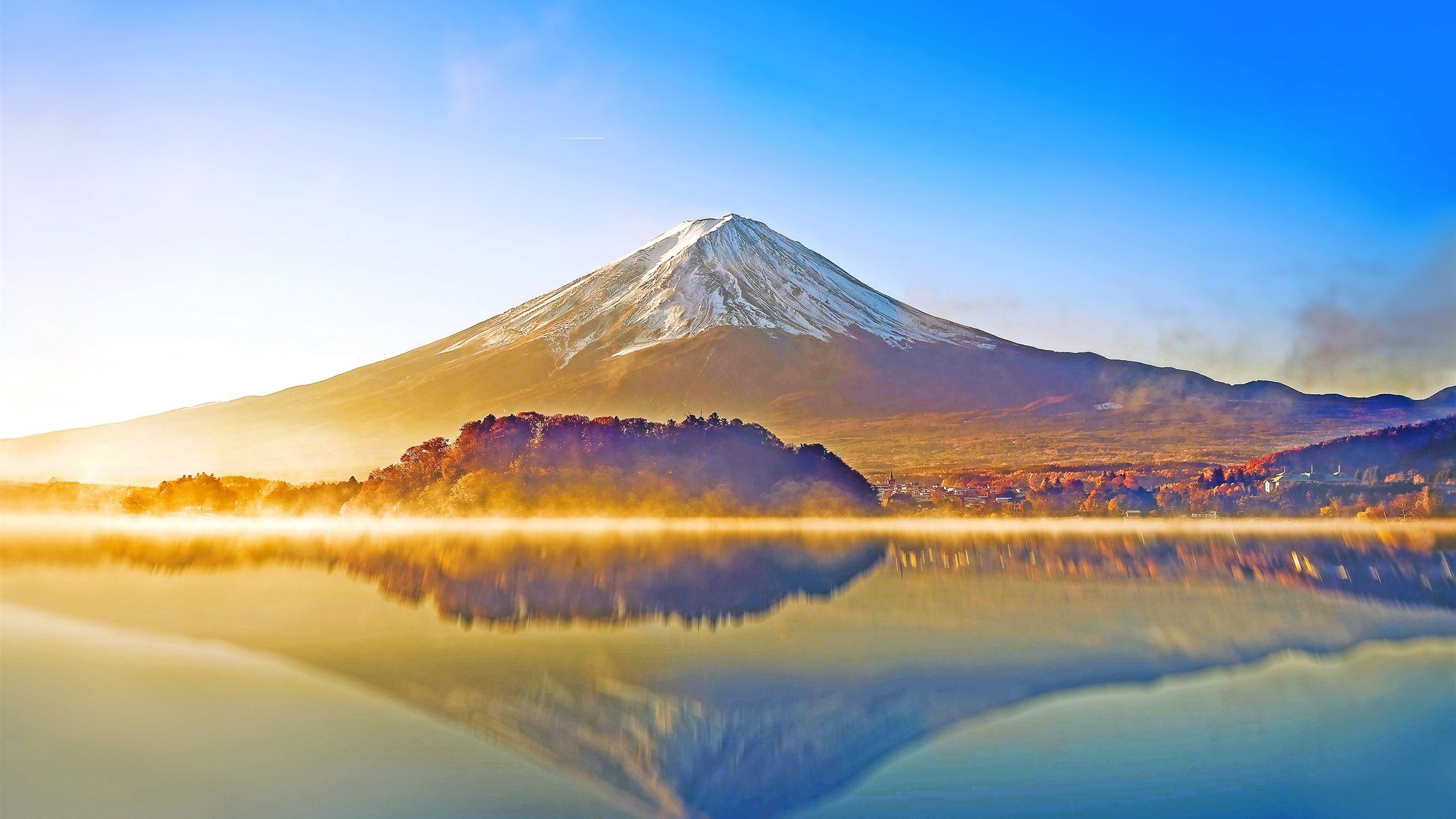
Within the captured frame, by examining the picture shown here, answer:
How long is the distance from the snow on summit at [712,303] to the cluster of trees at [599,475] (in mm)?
60914

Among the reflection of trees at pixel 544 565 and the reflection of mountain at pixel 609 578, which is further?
the reflection of trees at pixel 544 565

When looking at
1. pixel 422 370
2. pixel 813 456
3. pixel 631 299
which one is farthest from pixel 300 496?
pixel 631 299

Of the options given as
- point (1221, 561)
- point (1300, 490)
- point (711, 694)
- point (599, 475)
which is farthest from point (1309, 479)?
point (711, 694)

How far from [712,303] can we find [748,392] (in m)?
16.6

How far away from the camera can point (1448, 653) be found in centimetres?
862

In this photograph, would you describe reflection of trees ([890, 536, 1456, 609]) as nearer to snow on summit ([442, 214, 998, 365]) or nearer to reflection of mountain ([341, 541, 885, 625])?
reflection of mountain ([341, 541, 885, 625])

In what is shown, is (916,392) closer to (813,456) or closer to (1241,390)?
(1241,390)

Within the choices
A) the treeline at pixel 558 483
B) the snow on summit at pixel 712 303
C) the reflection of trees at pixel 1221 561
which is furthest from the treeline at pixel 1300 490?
the snow on summit at pixel 712 303

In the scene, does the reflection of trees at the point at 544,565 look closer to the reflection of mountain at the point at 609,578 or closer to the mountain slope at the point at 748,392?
the reflection of mountain at the point at 609,578

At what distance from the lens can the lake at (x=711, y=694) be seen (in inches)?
199

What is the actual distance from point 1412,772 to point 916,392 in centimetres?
8402

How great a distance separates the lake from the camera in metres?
5.05

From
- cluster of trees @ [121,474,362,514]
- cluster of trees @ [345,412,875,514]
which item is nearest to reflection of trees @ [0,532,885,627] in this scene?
cluster of trees @ [345,412,875,514]

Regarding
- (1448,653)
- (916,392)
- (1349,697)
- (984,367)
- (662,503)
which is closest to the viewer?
(1349,697)
